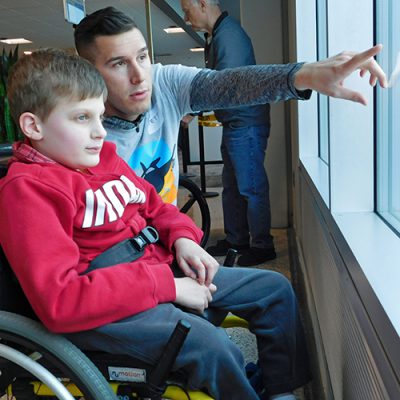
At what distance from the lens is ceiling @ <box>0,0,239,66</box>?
9.73m

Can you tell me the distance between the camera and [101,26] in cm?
148

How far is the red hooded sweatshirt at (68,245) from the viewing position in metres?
1.01

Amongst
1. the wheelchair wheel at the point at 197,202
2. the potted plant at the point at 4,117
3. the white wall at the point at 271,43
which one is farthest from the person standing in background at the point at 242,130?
the potted plant at the point at 4,117

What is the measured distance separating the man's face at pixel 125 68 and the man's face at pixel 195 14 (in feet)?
6.58

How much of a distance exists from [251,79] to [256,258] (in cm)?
206

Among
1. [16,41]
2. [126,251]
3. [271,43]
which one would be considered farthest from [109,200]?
[16,41]

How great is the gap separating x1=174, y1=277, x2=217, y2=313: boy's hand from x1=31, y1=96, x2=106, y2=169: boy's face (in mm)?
296

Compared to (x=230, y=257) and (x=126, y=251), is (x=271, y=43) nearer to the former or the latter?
(x=230, y=257)

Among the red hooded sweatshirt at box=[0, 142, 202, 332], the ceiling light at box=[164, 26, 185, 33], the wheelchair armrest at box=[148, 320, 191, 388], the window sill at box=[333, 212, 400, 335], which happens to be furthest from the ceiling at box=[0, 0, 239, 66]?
the wheelchair armrest at box=[148, 320, 191, 388]

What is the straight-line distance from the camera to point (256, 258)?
3361 mm

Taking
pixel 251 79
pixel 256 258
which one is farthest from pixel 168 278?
pixel 256 258

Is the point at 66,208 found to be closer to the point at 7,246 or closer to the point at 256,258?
the point at 7,246

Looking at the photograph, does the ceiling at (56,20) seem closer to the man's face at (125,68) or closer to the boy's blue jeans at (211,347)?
the man's face at (125,68)

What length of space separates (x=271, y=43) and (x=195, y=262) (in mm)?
3087
